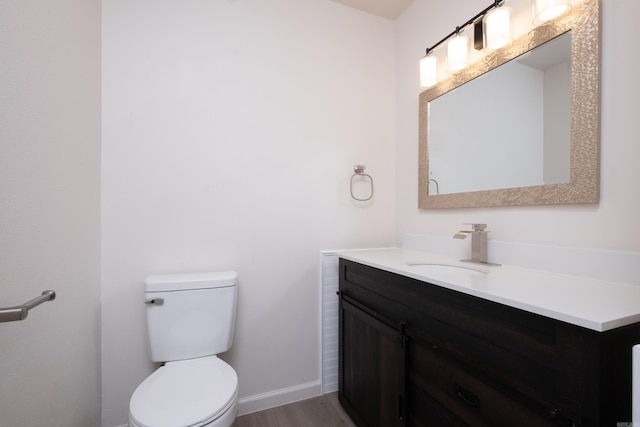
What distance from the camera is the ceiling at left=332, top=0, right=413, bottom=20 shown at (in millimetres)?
1804

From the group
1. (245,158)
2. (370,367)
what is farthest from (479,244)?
(245,158)

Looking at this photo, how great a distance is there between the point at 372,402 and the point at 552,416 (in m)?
0.84

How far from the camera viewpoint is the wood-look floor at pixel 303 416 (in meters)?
1.50

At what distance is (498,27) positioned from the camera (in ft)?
3.86

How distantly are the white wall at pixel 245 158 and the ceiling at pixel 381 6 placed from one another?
0.16 ft

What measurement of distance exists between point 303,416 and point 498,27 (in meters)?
2.19

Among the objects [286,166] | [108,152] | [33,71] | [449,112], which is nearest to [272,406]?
[286,166]

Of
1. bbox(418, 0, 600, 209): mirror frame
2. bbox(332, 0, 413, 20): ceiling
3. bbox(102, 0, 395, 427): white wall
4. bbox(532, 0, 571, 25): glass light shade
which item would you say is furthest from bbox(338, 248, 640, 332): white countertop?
bbox(332, 0, 413, 20): ceiling

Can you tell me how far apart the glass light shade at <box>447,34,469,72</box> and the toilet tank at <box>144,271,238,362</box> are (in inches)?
64.0

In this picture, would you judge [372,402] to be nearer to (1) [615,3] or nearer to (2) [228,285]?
(2) [228,285]

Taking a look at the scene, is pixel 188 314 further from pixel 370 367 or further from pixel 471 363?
pixel 471 363

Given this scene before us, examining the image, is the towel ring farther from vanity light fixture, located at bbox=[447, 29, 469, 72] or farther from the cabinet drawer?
the cabinet drawer

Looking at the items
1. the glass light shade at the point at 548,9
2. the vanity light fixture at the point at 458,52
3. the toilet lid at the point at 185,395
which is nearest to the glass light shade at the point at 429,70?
the vanity light fixture at the point at 458,52

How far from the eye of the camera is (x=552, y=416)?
0.61 metres
